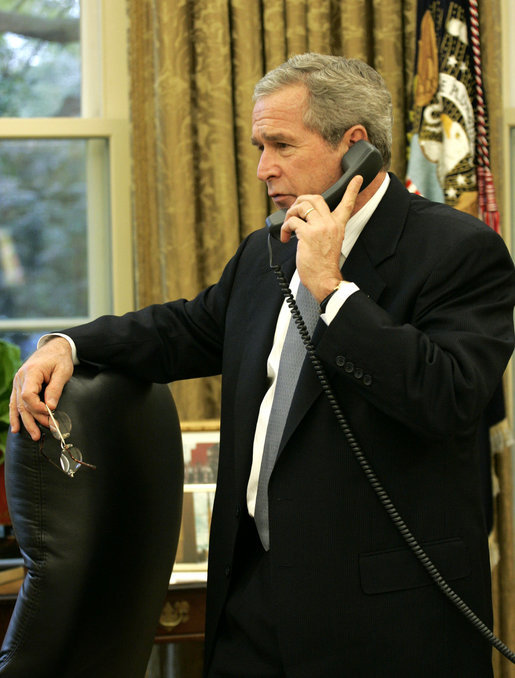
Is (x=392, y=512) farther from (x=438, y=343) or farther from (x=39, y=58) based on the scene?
(x=39, y=58)

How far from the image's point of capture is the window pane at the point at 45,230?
3.15 meters

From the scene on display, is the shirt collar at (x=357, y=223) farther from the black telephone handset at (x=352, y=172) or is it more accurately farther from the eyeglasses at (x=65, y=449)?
the eyeglasses at (x=65, y=449)

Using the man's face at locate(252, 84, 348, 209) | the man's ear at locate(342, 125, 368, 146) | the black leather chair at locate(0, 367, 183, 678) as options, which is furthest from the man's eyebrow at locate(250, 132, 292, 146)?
the black leather chair at locate(0, 367, 183, 678)

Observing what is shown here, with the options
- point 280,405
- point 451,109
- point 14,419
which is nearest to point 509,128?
point 451,109

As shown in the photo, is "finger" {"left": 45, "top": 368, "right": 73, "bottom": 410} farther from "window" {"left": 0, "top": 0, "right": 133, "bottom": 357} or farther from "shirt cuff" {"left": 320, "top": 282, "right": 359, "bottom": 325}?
"window" {"left": 0, "top": 0, "right": 133, "bottom": 357}

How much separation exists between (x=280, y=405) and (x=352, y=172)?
16.4 inches

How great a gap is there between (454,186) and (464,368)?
5.17ft

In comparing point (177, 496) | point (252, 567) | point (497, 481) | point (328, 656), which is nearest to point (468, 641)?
point (328, 656)

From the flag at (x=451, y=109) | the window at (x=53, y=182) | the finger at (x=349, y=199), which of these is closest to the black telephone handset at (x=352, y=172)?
the finger at (x=349, y=199)

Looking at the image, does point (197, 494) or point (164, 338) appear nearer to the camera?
point (164, 338)

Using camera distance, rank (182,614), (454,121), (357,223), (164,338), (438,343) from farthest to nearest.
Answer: (454,121)
(182,614)
(164,338)
(357,223)
(438,343)

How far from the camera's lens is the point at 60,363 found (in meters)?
1.60

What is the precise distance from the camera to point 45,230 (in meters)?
3.17

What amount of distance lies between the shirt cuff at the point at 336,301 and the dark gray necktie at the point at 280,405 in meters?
0.17
